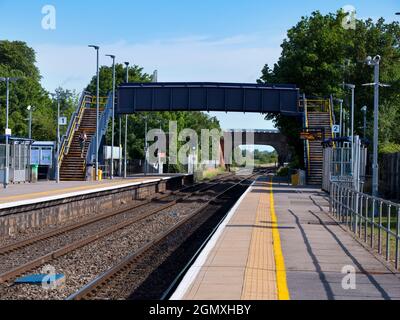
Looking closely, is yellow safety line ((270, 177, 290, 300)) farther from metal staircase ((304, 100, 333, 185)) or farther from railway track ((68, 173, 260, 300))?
metal staircase ((304, 100, 333, 185))

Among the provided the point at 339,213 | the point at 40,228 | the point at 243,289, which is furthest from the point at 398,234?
the point at 40,228

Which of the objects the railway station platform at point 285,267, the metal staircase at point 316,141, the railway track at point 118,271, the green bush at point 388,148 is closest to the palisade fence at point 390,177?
the green bush at point 388,148

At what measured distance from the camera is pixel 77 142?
5350cm

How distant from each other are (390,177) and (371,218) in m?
23.0

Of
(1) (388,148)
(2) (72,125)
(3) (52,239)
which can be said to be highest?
(2) (72,125)

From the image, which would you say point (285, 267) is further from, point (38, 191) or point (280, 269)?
point (38, 191)

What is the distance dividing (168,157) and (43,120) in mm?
15994

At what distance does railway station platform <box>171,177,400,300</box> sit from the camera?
383 inches

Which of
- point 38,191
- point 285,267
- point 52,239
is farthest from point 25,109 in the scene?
point 285,267

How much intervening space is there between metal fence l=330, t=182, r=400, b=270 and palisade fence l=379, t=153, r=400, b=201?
11.6 metres

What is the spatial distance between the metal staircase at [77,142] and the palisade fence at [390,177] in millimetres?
20982

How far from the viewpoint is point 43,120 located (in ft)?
269

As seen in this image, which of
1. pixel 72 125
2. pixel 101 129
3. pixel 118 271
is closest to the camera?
pixel 118 271
